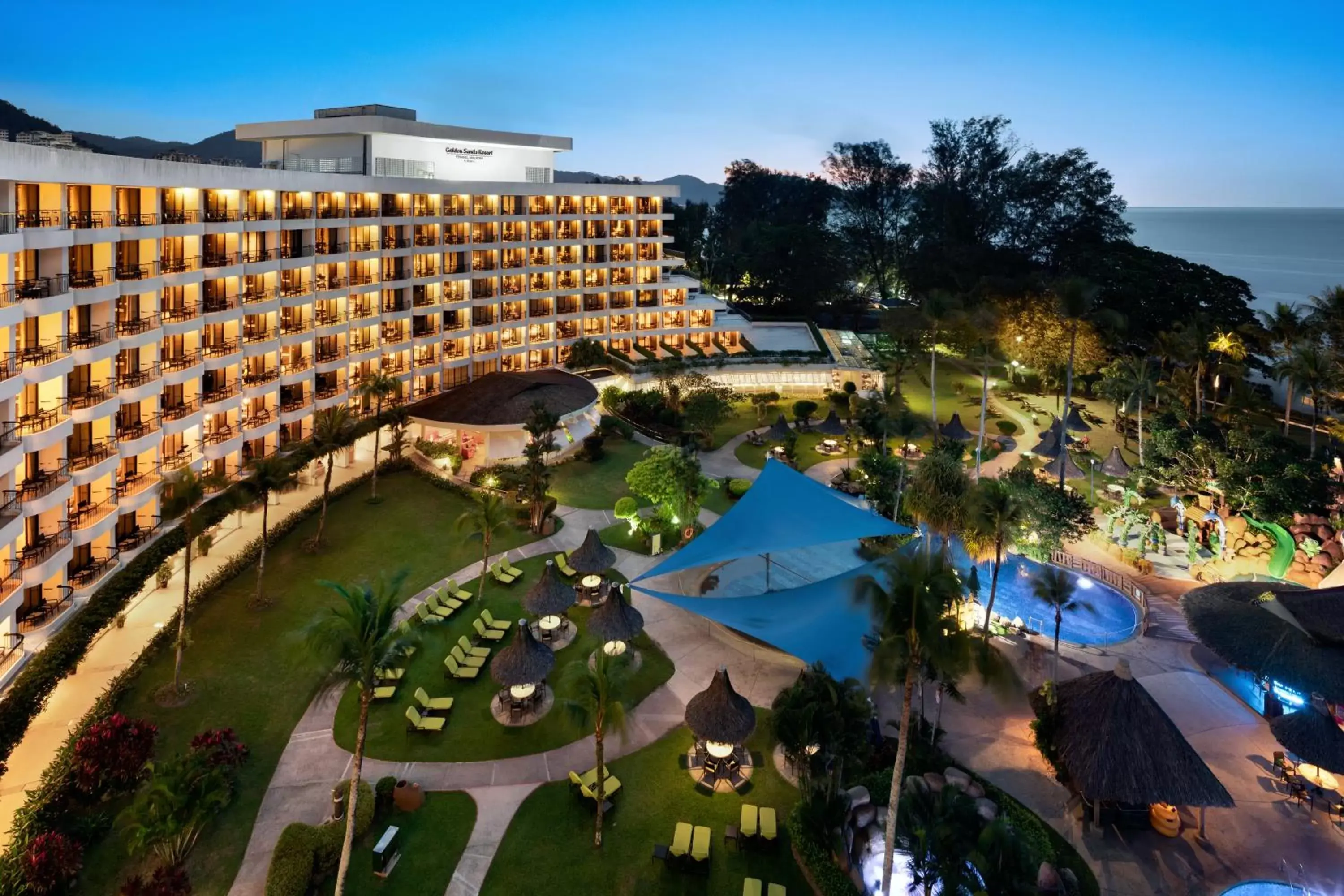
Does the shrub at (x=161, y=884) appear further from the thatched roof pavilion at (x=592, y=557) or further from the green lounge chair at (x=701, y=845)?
the thatched roof pavilion at (x=592, y=557)

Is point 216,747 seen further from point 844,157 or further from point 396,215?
point 844,157

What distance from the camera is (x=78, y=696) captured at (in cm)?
2616

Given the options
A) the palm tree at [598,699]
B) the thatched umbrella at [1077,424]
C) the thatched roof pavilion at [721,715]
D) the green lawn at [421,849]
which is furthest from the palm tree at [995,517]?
the thatched umbrella at [1077,424]

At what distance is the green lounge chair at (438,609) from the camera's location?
105 ft

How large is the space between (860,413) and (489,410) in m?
27.6

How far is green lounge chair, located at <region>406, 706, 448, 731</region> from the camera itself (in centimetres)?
2506

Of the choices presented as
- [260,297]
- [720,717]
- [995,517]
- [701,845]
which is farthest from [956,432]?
[260,297]

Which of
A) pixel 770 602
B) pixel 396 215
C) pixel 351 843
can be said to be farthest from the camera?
pixel 396 215

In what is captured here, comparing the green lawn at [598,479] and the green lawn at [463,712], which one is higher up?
the green lawn at [598,479]

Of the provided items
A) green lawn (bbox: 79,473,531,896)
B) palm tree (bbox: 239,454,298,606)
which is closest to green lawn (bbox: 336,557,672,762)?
green lawn (bbox: 79,473,531,896)

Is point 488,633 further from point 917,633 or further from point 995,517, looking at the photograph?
point 995,517

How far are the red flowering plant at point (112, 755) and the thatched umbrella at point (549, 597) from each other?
41.2 ft

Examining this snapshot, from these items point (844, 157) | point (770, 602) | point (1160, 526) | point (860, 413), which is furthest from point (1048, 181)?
point (770, 602)

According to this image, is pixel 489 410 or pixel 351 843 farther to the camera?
pixel 489 410
